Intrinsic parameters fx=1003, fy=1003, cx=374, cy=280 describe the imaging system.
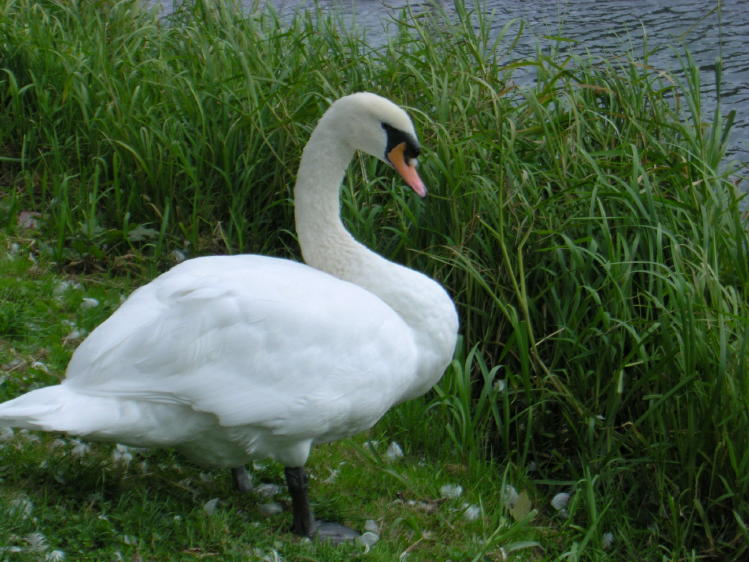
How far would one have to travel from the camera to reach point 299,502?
3.31m

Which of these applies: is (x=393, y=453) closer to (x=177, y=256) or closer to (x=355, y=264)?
(x=355, y=264)

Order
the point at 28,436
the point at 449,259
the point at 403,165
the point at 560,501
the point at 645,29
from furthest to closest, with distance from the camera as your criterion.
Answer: the point at 645,29 → the point at 449,259 → the point at 560,501 → the point at 403,165 → the point at 28,436

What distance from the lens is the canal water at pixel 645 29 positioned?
7.82 metres

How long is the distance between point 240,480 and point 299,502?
30cm

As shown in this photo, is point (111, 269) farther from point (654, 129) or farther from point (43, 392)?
point (654, 129)

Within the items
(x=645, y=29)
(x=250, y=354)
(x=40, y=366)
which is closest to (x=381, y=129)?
(x=250, y=354)

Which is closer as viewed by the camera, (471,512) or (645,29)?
(471,512)

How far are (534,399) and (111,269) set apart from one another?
225 centimetres

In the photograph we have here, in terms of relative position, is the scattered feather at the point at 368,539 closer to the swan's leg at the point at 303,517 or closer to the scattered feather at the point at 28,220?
the swan's leg at the point at 303,517

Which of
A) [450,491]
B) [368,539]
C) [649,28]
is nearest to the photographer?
[368,539]

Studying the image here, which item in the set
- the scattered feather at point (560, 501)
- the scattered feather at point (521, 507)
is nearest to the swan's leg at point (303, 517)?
the scattered feather at point (521, 507)

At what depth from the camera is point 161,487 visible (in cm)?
339

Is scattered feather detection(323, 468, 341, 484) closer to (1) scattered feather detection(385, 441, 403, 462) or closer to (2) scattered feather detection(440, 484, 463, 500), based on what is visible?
(1) scattered feather detection(385, 441, 403, 462)

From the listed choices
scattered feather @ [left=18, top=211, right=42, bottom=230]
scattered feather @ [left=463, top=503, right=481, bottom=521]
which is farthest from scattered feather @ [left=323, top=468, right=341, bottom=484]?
scattered feather @ [left=18, top=211, right=42, bottom=230]
